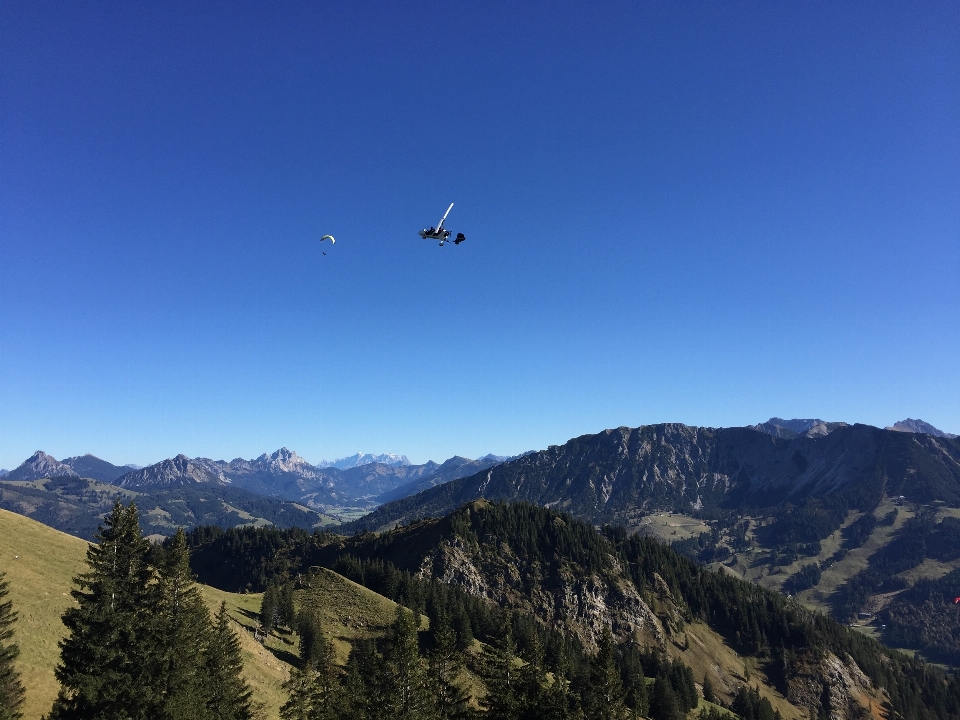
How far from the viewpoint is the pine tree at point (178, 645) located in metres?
39.0

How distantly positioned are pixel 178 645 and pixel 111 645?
447cm

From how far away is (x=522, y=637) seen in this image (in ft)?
458

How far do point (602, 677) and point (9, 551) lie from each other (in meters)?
83.9

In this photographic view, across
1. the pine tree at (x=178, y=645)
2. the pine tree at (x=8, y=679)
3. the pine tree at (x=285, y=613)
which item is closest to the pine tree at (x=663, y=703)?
the pine tree at (x=285, y=613)

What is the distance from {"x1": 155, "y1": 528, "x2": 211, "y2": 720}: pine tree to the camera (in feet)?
128

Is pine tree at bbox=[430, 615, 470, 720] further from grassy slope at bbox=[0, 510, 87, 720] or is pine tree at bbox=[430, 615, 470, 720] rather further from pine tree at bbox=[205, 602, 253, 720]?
grassy slope at bbox=[0, 510, 87, 720]

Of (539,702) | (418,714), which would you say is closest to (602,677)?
(539,702)

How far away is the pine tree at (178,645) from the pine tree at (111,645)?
76 cm

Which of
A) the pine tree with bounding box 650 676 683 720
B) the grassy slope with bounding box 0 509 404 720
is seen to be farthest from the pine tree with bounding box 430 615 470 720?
the pine tree with bounding box 650 676 683 720

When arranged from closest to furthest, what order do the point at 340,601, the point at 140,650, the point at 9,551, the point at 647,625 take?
the point at 140,650 < the point at 9,551 < the point at 340,601 < the point at 647,625

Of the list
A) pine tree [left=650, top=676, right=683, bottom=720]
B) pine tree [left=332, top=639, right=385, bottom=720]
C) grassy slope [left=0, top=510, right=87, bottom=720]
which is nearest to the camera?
pine tree [left=332, top=639, right=385, bottom=720]

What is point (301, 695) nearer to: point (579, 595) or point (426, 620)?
point (426, 620)

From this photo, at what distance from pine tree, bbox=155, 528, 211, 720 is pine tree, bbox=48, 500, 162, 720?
29.9 inches

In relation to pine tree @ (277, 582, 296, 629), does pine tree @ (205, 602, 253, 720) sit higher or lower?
higher
